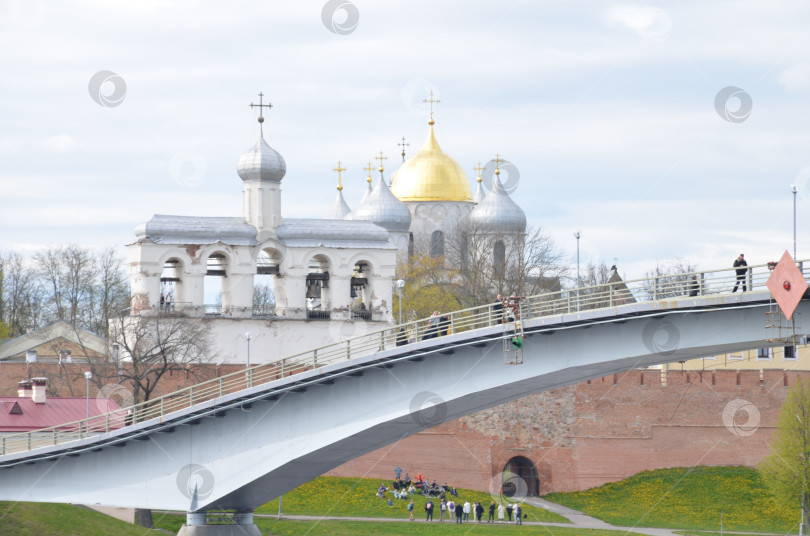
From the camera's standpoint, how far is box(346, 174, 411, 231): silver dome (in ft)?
285

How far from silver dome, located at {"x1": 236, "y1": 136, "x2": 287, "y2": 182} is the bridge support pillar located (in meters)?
34.4

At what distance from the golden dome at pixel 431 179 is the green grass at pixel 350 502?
38304 millimetres

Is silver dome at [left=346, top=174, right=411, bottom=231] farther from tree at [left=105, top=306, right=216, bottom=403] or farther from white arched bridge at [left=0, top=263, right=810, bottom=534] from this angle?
white arched bridge at [left=0, top=263, right=810, bottom=534]

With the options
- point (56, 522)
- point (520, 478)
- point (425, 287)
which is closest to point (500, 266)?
point (425, 287)

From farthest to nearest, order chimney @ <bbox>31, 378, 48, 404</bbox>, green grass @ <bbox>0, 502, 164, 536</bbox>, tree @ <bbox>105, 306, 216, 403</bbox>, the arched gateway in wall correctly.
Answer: the arched gateway in wall, tree @ <bbox>105, 306, 216, 403</bbox>, chimney @ <bbox>31, 378, 48, 404</bbox>, green grass @ <bbox>0, 502, 164, 536</bbox>

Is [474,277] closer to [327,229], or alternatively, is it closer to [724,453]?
[327,229]

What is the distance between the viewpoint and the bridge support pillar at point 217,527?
35656mm

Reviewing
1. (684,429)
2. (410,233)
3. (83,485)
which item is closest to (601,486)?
(684,429)

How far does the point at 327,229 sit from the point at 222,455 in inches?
1391

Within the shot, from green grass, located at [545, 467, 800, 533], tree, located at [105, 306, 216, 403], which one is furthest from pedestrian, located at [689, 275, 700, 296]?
tree, located at [105, 306, 216, 403]

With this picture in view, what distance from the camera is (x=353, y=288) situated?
243ft

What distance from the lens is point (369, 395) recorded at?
34.3 metres

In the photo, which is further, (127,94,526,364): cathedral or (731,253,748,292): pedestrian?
(127,94,526,364): cathedral

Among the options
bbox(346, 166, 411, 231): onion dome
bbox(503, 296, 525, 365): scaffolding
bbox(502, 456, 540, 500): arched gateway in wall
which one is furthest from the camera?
bbox(346, 166, 411, 231): onion dome
